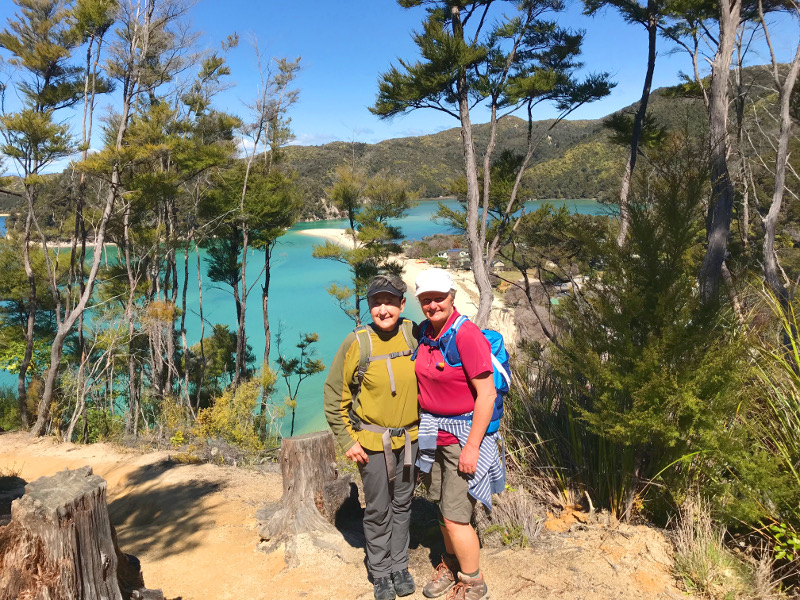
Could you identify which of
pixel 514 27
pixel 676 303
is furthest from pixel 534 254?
pixel 676 303

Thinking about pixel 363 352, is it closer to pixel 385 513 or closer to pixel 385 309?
pixel 385 309

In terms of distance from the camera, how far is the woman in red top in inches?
81.3

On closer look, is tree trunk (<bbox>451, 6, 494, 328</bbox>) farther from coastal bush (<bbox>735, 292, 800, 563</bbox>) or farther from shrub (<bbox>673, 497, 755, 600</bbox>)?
shrub (<bbox>673, 497, 755, 600</bbox>)

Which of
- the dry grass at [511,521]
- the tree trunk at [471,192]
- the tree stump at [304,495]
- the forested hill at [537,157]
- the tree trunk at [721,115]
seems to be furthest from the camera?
the forested hill at [537,157]

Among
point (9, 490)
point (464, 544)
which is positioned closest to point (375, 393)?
point (464, 544)

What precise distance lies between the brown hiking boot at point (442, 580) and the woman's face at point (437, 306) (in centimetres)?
125

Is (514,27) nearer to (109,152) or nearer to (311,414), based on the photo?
(109,152)

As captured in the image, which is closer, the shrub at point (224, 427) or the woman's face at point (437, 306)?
the woman's face at point (437, 306)

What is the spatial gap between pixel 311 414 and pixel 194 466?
44.4 feet

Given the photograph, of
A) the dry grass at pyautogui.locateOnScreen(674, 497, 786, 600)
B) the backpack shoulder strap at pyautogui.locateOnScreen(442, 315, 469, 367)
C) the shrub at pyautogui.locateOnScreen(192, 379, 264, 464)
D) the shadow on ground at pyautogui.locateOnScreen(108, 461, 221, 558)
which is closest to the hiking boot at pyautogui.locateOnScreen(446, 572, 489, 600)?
the dry grass at pyautogui.locateOnScreen(674, 497, 786, 600)

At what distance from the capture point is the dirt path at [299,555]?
7.52 ft

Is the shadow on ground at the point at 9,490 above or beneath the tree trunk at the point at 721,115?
beneath

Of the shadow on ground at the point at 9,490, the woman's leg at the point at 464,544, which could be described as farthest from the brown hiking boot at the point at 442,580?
the shadow on ground at the point at 9,490

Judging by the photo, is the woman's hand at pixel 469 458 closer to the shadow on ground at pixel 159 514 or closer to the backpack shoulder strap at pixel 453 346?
the backpack shoulder strap at pixel 453 346
